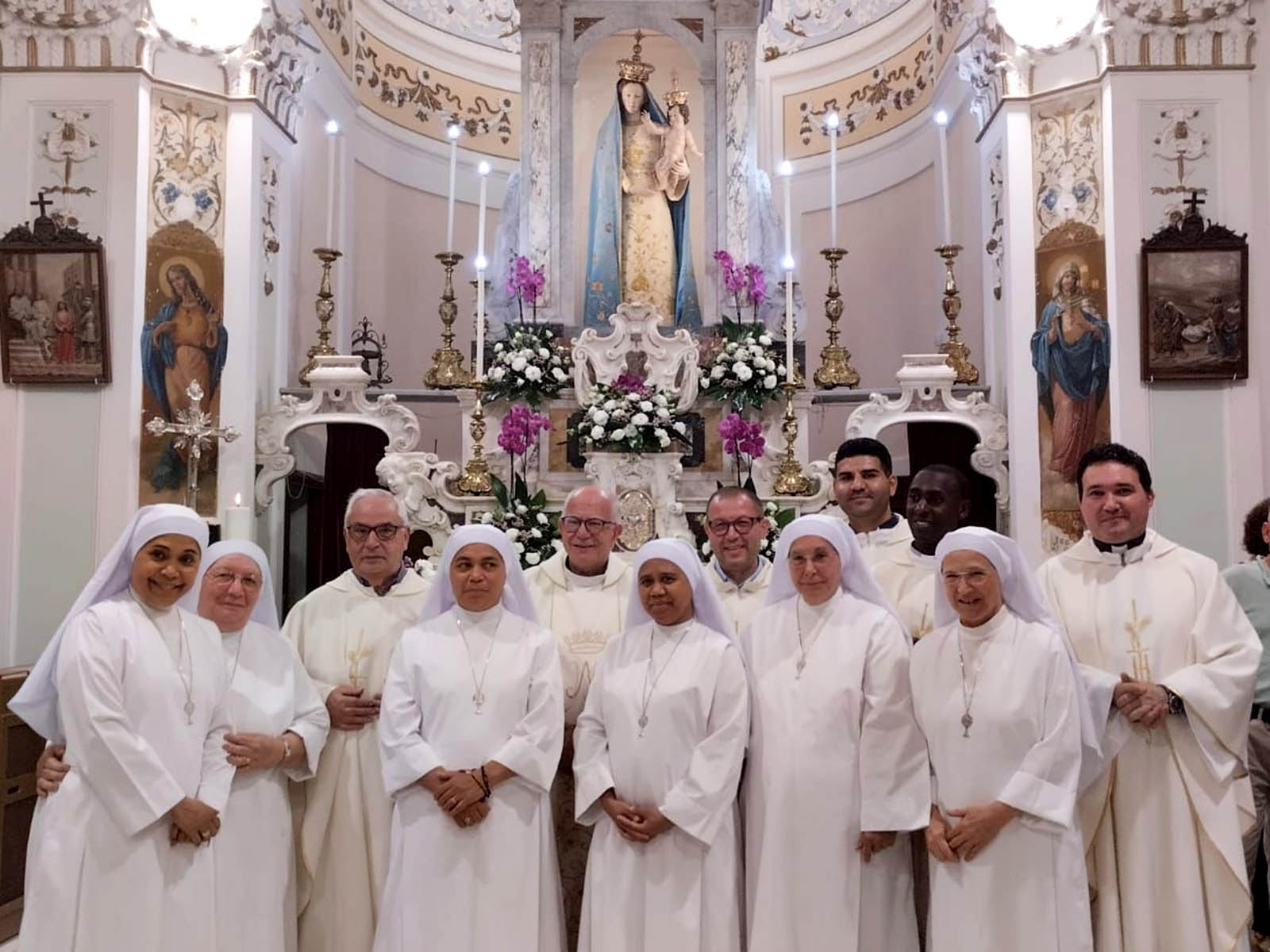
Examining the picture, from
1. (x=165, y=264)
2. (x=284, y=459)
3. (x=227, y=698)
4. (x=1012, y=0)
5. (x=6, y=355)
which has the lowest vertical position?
(x=227, y=698)

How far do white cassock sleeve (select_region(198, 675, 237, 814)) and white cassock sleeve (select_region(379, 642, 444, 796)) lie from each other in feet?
1.58

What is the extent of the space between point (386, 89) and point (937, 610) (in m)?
8.57

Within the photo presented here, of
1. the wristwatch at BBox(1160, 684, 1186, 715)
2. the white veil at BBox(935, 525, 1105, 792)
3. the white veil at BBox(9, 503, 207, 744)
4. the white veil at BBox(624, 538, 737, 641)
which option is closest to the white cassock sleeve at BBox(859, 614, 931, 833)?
the white veil at BBox(935, 525, 1105, 792)

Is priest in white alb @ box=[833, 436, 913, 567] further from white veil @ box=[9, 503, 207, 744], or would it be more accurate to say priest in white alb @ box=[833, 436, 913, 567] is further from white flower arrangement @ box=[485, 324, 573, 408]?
white flower arrangement @ box=[485, 324, 573, 408]

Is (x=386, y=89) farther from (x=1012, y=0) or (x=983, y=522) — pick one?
(x=983, y=522)

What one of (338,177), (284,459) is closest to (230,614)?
(284,459)

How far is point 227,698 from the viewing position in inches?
153

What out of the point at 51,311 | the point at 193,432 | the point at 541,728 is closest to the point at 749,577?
the point at 541,728

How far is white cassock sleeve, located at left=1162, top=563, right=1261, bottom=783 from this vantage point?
3.82 meters

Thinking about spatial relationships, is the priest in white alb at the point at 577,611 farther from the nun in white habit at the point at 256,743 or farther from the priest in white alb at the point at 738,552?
the nun in white habit at the point at 256,743

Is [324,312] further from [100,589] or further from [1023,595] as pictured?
[1023,595]

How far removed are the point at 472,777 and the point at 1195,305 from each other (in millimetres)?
5501

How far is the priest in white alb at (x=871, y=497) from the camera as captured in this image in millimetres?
4812

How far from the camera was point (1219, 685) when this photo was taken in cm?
384
